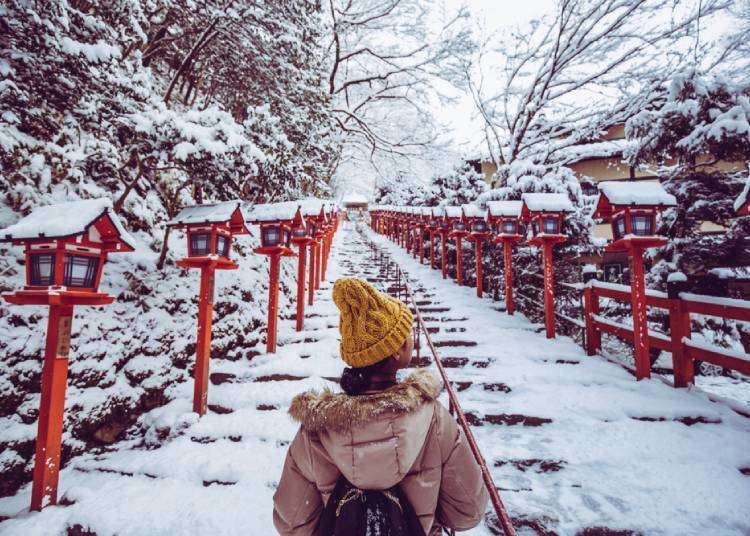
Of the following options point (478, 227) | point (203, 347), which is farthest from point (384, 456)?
point (478, 227)

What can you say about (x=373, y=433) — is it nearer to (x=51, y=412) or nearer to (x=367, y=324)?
(x=367, y=324)

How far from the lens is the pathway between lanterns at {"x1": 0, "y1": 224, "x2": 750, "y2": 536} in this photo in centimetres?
294

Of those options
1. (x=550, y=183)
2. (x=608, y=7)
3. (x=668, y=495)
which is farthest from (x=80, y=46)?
(x=608, y=7)

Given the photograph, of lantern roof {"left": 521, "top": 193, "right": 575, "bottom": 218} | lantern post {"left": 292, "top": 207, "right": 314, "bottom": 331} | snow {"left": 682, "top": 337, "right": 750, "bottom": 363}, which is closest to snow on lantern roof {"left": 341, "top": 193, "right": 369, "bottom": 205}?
lantern post {"left": 292, "top": 207, "right": 314, "bottom": 331}

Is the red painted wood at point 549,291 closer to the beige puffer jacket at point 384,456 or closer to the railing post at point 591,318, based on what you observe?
the railing post at point 591,318

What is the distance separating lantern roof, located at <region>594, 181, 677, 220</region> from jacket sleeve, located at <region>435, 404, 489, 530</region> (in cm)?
494

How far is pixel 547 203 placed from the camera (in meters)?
6.52

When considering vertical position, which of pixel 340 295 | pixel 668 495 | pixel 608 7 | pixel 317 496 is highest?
pixel 608 7

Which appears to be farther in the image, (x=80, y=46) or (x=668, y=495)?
(x=80, y=46)

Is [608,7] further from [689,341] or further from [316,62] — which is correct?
[689,341]

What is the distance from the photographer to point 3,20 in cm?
324

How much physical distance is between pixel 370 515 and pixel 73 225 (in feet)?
11.5

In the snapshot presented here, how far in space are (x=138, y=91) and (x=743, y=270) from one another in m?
9.95

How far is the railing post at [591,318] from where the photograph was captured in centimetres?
598
